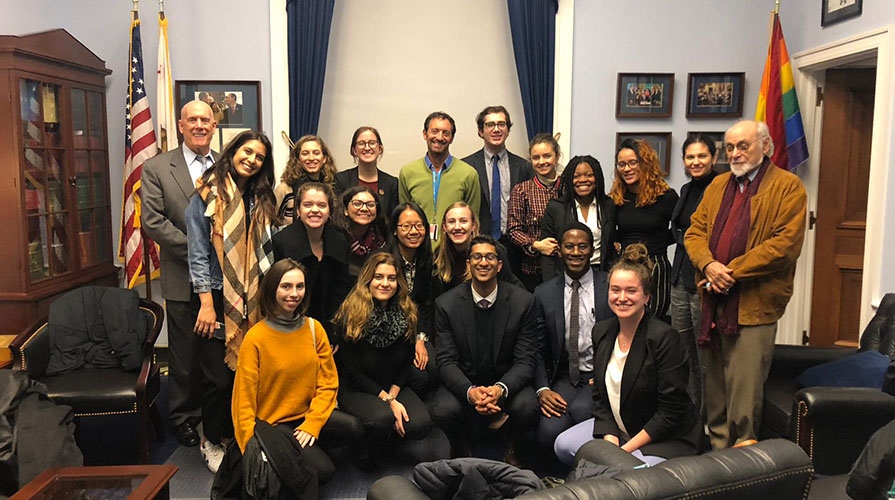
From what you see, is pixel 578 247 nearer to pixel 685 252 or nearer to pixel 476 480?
Result: pixel 685 252

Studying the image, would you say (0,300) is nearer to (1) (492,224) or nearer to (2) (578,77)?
(1) (492,224)

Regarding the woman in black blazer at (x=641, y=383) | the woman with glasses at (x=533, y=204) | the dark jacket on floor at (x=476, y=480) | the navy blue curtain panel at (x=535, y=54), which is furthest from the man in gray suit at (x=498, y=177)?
the dark jacket on floor at (x=476, y=480)

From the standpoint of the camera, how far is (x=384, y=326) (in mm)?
3045

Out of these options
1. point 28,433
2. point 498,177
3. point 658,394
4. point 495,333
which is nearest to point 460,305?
point 495,333

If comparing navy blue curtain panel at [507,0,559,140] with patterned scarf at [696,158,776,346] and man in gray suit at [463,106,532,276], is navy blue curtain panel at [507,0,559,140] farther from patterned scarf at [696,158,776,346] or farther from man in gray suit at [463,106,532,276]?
patterned scarf at [696,158,776,346]

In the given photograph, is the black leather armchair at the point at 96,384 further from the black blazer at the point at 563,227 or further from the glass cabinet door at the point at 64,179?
the black blazer at the point at 563,227

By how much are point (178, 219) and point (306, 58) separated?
1.81 metres

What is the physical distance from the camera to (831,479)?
219 centimetres

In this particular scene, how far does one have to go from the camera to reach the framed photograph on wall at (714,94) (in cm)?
470

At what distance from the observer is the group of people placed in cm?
275

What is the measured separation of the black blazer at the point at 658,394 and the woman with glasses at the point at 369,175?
157 centimetres

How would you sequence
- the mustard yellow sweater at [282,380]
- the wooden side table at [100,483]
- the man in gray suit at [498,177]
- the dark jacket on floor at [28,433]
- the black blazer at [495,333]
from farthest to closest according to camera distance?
the man in gray suit at [498,177] < the black blazer at [495,333] < the mustard yellow sweater at [282,380] < the dark jacket on floor at [28,433] < the wooden side table at [100,483]

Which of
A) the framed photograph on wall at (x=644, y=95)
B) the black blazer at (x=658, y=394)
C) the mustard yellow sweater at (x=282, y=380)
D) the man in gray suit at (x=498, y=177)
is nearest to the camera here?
the black blazer at (x=658, y=394)

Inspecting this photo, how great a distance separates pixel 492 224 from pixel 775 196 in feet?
5.24
